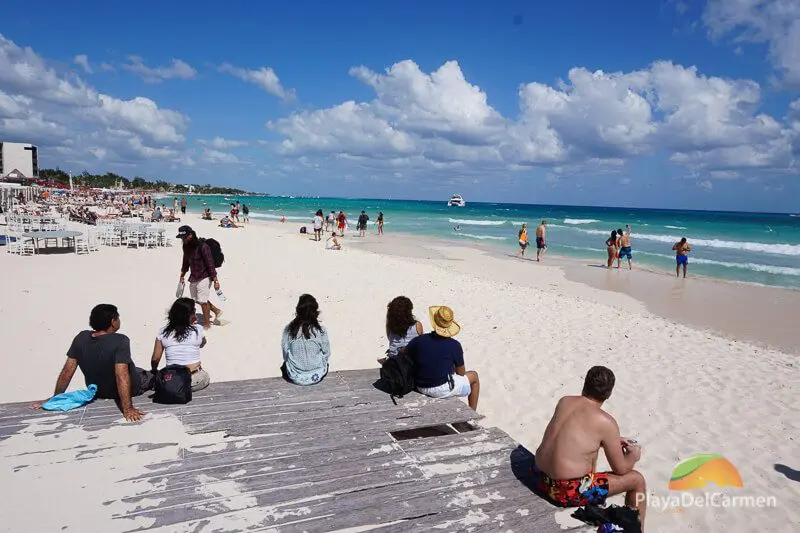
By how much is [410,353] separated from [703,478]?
300cm

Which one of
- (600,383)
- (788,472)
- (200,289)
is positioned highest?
(600,383)

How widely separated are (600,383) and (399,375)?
1.84 meters

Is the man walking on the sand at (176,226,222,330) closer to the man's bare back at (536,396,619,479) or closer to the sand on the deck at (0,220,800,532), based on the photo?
the sand on the deck at (0,220,800,532)

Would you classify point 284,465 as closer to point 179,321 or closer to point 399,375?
point 399,375

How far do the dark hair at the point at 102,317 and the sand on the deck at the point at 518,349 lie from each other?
0.74 metres

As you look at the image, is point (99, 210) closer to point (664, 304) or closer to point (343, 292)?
point (343, 292)

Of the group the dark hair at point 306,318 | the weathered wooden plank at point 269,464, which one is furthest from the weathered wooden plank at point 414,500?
the dark hair at point 306,318

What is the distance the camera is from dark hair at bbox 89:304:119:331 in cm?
405

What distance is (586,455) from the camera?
309cm

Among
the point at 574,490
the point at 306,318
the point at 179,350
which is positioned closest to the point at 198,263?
the point at 179,350

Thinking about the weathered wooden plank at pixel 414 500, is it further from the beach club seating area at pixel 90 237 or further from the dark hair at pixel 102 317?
the beach club seating area at pixel 90 237

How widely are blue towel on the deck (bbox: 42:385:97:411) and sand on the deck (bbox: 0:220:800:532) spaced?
386mm

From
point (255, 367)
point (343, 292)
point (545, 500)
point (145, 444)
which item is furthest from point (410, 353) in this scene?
point (343, 292)

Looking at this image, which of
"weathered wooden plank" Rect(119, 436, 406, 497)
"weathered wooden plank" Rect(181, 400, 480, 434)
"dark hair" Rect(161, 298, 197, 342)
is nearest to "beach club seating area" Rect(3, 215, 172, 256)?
"dark hair" Rect(161, 298, 197, 342)
